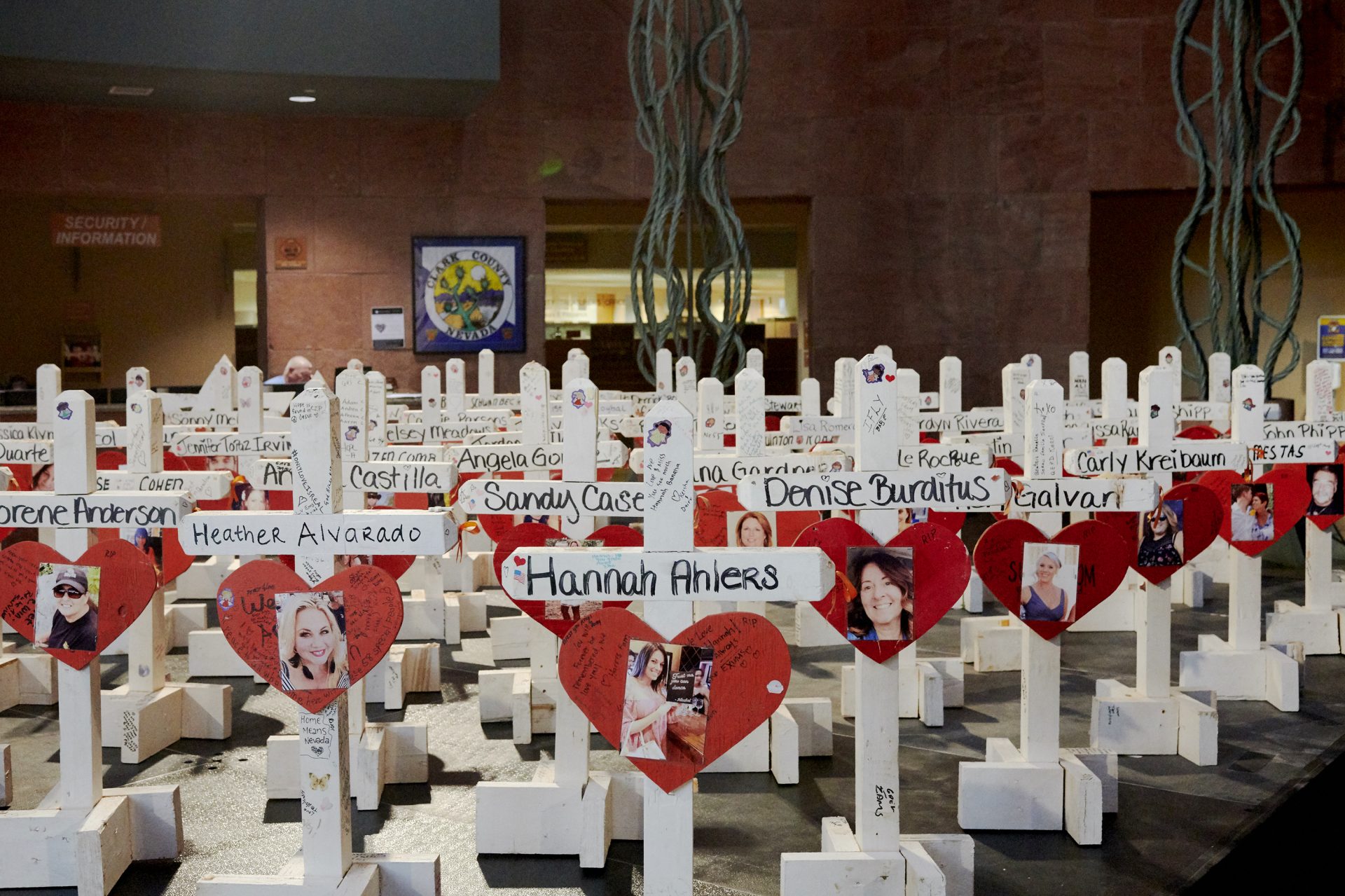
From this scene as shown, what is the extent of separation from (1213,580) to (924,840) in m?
3.91

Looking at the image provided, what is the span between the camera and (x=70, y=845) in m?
2.57

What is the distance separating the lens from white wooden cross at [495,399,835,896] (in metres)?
2.04

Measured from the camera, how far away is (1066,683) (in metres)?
4.19

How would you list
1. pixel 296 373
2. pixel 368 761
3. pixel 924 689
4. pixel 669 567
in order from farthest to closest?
pixel 296 373, pixel 924 689, pixel 368 761, pixel 669 567

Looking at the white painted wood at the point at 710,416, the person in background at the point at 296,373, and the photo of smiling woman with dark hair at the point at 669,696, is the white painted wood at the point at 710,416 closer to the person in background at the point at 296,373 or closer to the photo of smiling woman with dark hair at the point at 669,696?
the photo of smiling woman with dark hair at the point at 669,696

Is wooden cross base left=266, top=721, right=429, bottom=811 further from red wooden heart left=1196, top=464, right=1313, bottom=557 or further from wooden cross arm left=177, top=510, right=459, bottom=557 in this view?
red wooden heart left=1196, top=464, right=1313, bottom=557

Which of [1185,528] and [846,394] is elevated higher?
[846,394]

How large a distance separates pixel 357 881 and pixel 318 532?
2.02 feet

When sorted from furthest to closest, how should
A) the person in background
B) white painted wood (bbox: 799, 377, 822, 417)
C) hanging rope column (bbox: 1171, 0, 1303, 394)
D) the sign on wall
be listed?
the sign on wall
the person in background
hanging rope column (bbox: 1171, 0, 1303, 394)
white painted wood (bbox: 799, 377, 822, 417)

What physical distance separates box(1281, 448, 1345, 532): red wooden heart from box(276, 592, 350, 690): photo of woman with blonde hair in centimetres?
334

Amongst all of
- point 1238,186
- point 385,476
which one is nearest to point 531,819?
point 385,476

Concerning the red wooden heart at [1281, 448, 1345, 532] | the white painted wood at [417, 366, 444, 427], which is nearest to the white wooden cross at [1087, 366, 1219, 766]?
the red wooden heart at [1281, 448, 1345, 532]

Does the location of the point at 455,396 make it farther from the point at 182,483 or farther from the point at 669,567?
the point at 669,567

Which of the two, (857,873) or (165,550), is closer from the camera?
(857,873)
